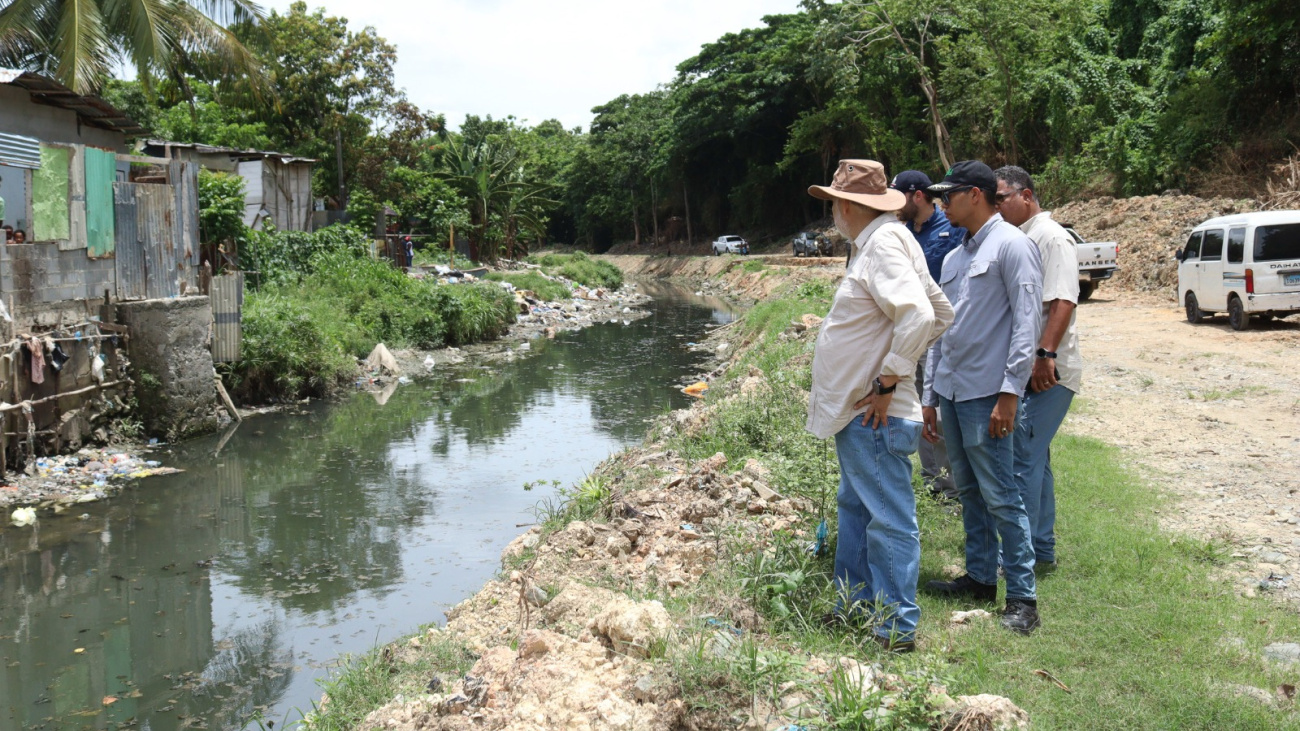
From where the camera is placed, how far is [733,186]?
1975 inches

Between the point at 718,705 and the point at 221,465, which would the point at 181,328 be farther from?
the point at 718,705

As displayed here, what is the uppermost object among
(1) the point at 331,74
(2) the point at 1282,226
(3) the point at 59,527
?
(1) the point at 331,74

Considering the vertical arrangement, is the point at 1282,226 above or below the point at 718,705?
above

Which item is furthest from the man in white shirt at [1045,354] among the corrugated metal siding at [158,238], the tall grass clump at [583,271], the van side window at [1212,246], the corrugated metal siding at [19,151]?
the tall grass clump at [583,271]

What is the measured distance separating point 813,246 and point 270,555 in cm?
3010

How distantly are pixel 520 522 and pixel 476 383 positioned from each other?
8.08 metres

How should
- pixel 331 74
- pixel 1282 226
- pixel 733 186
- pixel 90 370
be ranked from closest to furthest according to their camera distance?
pixel 90 370, pixel 1282 226, pixel 331 74, pixel 733 186

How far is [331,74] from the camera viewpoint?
98.8 ft

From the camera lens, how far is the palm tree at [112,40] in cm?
1472

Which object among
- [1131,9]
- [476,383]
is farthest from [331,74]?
[1131,9]

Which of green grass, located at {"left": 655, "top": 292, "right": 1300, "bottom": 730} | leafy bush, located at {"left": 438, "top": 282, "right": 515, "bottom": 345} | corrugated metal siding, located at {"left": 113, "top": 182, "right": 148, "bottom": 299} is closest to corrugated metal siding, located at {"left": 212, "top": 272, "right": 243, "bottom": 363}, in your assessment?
corrugated metal siding, located at {"left": 113, "top": 182, "right": 148, "bottom": 299}

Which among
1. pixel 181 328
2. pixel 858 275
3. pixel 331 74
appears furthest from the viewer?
pixel 331 74

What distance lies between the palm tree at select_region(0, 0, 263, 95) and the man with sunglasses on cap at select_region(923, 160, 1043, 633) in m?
14.7

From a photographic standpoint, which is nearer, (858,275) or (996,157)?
(858,275)
